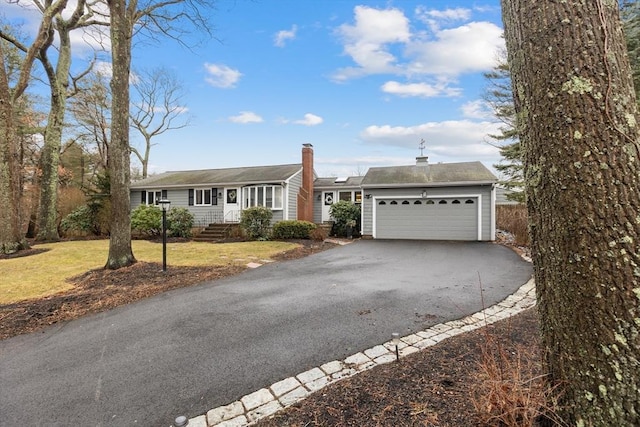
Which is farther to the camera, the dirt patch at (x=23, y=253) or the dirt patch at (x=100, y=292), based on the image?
the dirt patch at (x=23, y=253)

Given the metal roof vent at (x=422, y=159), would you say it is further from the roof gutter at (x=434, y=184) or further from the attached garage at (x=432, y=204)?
the roof gutter at (x=434, y=184)

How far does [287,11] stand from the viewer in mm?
10492

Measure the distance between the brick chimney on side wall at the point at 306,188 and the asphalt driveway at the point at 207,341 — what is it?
11313 millimetres

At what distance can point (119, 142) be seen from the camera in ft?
25.2

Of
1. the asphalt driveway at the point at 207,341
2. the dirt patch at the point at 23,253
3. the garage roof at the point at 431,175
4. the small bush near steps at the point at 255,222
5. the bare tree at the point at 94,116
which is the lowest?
the asphalt driveway at the point at 207,341

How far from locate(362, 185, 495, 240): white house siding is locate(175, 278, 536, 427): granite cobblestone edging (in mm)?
10413

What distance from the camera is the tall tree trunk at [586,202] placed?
131 cm

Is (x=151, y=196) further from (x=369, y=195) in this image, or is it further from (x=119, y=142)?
(x=369, y=195)

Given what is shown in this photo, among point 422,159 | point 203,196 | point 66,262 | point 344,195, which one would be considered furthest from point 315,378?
point 203,196

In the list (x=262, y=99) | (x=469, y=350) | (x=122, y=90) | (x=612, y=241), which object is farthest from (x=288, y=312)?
(x=262, y=99)

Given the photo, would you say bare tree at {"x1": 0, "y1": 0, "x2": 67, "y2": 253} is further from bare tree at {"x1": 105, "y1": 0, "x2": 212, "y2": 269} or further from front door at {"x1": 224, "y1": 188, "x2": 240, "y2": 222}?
front door at {"x1": 224, "y1": 188, "x2": 240, "y2": 222}

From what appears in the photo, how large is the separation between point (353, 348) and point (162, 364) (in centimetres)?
208

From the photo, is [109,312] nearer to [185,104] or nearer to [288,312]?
[288,312]

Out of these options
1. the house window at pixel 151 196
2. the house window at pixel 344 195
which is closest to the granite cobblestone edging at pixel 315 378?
the house window at pixel 344 195
